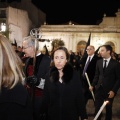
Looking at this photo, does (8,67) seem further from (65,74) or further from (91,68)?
(91,68)

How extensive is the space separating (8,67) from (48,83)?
2.36 metres

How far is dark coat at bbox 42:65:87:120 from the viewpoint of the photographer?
4.18 metres

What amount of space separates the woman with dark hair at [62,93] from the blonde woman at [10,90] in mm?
2165

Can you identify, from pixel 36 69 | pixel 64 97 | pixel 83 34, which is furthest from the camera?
pixel 83 34

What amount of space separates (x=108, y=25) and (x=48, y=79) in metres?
50.5

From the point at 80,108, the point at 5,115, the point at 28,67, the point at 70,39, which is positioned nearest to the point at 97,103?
the point at 28,67

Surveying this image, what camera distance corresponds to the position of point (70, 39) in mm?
51906

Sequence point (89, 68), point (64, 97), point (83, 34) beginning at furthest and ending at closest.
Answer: point (83, 34) → point (89, 68) → point (64, 97)

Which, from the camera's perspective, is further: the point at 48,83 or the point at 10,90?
the point at 48,83

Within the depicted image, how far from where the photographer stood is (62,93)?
418 centimetres

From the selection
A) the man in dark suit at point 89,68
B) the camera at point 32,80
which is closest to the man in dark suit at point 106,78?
the man in dark suit at point 89,68

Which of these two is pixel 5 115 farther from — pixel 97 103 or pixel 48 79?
pixel 97 103

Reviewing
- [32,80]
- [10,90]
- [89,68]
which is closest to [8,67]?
[10,90]

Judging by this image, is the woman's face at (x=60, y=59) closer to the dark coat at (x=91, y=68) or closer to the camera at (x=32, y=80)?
the camera at (x=32, y=80)
